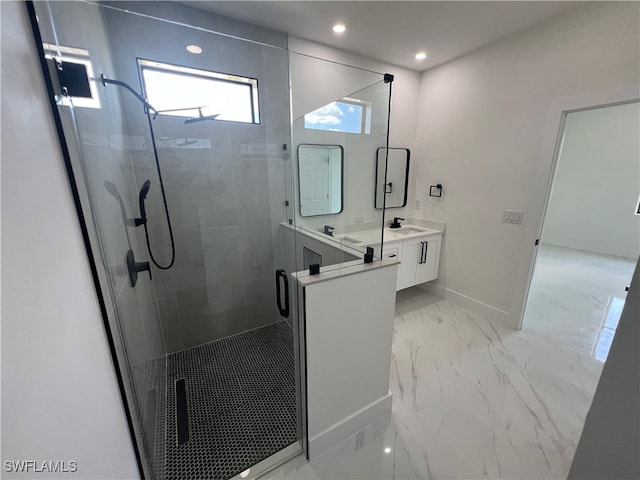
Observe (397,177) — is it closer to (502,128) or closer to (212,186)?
(502,128)

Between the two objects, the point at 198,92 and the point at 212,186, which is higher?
the point at 198,92

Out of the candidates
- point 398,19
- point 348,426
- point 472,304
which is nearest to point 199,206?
point 348,426

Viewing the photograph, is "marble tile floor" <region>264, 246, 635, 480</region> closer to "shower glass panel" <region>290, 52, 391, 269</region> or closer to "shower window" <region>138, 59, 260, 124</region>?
"shower glass panel" <region>290, 52, 391, 269</region>

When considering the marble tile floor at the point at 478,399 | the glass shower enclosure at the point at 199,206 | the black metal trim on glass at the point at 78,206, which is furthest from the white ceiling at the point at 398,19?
the marble tile floor at the point at 478,399

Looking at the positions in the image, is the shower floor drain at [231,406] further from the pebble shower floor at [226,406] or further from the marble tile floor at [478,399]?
the marble tile floor at [478,399]

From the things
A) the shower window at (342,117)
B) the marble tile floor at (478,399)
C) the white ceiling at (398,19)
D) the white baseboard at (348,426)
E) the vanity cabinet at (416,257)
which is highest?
the white ceiling at (398,19)

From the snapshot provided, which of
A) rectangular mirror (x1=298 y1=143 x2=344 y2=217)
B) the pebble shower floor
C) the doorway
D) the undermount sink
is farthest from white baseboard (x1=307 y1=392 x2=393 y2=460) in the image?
the doorway

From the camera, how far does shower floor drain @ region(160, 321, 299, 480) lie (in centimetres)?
138

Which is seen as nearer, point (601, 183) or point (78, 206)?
point (78, 206)

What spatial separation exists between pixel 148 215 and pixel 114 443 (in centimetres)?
157

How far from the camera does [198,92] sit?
2.00 m

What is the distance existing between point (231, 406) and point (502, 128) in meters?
3.44

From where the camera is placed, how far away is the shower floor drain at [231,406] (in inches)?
54.4

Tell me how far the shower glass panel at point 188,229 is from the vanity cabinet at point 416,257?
1.28 m
